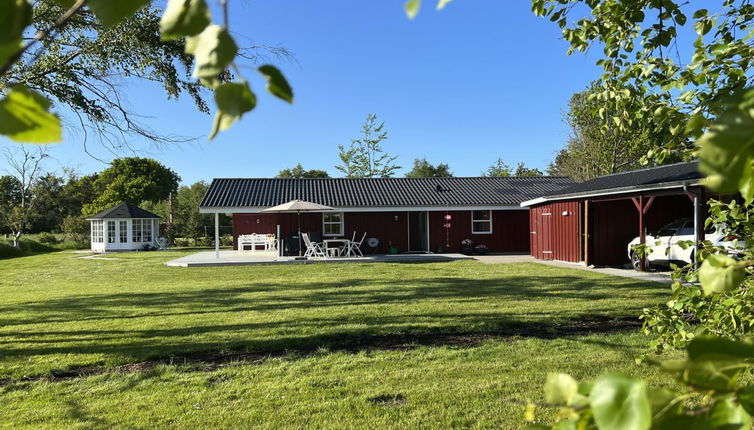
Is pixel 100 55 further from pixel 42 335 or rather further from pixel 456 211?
pixel 456 211

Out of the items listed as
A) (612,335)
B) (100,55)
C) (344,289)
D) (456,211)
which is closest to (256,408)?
(612,335)

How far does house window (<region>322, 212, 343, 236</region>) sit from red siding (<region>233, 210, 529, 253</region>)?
19cm

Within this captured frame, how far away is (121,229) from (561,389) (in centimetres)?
3110

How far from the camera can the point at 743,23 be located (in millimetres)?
2521

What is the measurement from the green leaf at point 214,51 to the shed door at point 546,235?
58.1 feet

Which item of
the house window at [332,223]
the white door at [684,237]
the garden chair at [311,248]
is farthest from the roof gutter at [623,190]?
the house window at [332,223]

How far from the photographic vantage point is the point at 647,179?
1272 cm

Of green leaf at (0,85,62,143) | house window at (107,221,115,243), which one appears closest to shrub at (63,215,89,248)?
house window at (107,221,115,243)

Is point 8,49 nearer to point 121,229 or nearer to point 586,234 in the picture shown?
point 586,234

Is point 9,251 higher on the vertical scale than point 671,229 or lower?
lower

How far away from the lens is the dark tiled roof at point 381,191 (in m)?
21.6

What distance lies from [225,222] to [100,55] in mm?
31984

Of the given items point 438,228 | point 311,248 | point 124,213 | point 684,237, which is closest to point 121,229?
point 124,213

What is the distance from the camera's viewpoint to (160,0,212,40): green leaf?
0.53 m
